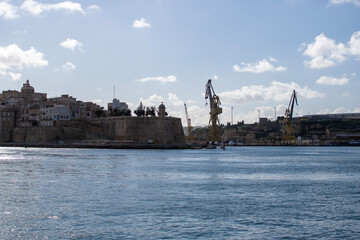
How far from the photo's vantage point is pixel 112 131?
78.0m

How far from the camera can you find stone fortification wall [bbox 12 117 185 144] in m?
75.4

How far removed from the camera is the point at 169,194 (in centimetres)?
1964

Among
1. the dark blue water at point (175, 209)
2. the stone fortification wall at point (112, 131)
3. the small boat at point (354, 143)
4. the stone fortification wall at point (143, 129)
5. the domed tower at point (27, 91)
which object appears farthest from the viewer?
the small boat at point (354, 143)

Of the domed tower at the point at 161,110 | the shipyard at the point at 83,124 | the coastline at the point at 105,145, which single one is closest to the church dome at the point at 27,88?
the shipyard at the point at 83,124

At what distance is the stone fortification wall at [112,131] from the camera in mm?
75375

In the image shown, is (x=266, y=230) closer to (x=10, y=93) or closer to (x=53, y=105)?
(x=53, y=105)

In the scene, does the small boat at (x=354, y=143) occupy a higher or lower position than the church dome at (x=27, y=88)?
lower

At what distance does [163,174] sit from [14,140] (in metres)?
62.3

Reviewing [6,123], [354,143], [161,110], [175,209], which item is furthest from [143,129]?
[354,143]

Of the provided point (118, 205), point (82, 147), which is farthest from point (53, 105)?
point (118, 205)

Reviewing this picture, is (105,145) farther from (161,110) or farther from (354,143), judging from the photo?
(354,143)

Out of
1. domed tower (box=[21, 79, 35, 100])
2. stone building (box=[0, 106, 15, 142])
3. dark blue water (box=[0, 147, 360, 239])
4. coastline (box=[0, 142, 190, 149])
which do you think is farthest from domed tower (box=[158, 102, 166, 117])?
dark blue water (box=[0, 147, 360, 239])

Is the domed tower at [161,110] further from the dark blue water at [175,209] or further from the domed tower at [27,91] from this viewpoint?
the dark blue water at [175,209]

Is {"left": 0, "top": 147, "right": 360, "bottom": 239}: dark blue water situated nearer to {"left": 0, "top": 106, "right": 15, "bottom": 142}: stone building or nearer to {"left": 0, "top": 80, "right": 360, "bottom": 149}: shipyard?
{"left": 0, "top": 80, "right": 360, "bottom": 149}: shipyard
